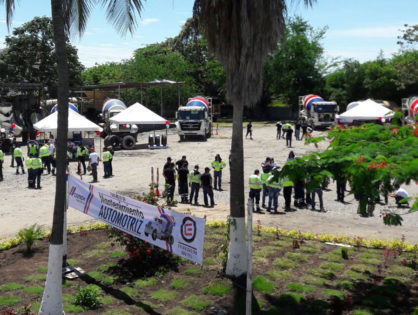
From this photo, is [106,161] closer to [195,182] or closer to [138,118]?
[195,182]

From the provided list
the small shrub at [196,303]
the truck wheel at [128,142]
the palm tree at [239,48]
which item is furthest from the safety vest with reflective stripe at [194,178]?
the truck wheel at [128,142]

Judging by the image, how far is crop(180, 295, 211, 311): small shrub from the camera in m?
9.93

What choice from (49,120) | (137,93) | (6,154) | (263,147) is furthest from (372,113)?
(137,93)

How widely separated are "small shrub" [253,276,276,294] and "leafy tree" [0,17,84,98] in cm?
4683

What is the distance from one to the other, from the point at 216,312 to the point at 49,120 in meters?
22.6

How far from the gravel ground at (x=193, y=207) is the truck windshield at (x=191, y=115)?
567 centimetres

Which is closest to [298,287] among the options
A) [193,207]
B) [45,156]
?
[193,207]

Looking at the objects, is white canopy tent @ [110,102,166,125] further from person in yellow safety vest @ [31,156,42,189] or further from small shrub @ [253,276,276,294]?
small shrub @ [253,276,276,294]

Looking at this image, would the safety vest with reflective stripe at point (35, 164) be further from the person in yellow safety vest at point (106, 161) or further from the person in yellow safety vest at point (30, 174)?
the person in yellow safety vest at point (106, 161)

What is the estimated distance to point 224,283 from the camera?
36.4 feet

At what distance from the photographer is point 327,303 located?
10.1 metres

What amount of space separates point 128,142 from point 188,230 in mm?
26579

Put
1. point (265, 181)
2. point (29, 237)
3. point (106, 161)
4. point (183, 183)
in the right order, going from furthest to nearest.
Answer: point (106, 161) → point (183, 183) → point (265, 181) → point (29, 237)

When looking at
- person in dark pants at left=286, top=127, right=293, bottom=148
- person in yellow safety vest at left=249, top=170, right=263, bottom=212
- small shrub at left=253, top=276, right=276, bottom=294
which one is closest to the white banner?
small shrub at left=253, top=276, right=276, bottom=294
